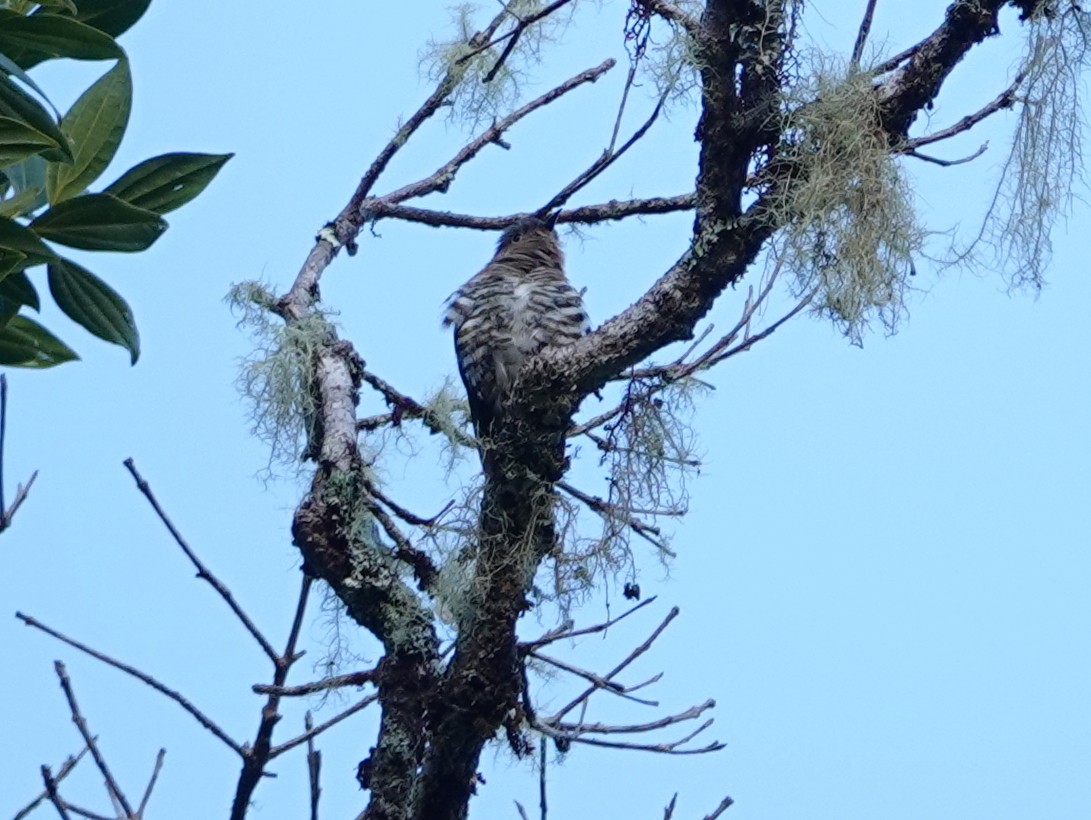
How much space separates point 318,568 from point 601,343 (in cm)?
60

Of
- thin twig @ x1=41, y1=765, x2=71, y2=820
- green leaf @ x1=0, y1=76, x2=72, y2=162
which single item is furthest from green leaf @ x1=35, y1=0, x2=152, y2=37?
thin twig @ x1=41, y1=765, x2=71, y2=820

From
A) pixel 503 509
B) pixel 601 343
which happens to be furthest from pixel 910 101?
pixel 503 509

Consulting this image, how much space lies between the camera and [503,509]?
2176mm

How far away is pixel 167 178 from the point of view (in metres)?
1.69

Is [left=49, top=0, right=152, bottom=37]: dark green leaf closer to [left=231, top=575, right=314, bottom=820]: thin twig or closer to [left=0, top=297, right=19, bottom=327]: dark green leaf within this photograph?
[left=0, top=297, right=19, bottom=327]: dark green leaf

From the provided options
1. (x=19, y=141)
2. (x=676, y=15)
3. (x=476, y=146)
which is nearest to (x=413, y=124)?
(x=476, y=146)

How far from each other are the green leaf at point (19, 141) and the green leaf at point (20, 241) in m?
0.09

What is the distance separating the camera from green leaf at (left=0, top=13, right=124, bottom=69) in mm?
1462

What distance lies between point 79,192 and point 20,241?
0.65 ft

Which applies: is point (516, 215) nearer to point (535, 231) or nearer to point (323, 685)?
point (535, 231)

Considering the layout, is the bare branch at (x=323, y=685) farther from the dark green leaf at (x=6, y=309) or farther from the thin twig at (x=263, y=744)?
the dark green leaf at (x=6, y=309)

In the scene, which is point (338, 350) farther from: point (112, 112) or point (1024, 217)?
point (1024, 217)

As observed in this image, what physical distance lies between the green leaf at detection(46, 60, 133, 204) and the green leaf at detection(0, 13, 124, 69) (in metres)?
0.15

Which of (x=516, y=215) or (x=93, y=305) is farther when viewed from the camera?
(x=516, y=215)
